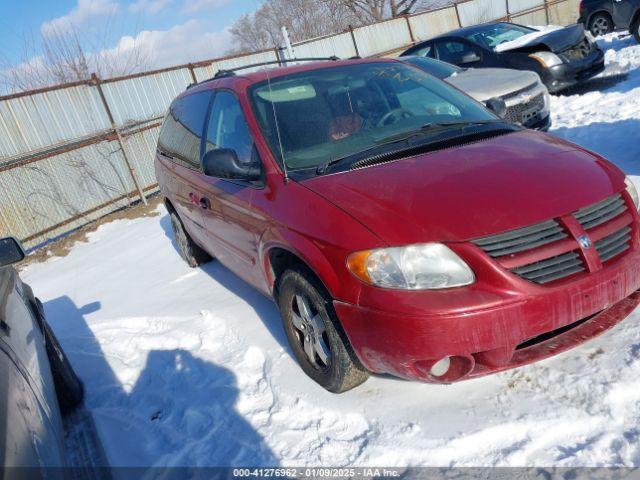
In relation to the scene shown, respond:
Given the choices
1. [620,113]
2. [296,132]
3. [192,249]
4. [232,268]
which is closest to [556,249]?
[296,132]

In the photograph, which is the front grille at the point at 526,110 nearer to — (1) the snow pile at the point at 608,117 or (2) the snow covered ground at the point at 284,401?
(1) the snow pile at the point at 608,117

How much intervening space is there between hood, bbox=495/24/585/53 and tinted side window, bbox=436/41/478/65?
535mm

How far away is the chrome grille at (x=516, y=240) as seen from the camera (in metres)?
2.12

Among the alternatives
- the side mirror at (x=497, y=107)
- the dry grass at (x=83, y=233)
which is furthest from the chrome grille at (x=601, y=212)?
the dry grass at (x=83, y=233)

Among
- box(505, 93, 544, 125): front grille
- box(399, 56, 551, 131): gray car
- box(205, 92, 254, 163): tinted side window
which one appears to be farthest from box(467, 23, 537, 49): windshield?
box(205, 92, 254, 163): tinted side window

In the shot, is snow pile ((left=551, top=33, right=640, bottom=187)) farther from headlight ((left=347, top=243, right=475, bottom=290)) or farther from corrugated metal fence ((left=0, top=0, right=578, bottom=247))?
corrugated metal fence ((left=0, top=0, right=578, bottom=247))

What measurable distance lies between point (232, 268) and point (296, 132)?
1.28 meters

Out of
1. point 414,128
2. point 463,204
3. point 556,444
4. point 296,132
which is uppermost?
point 296,132

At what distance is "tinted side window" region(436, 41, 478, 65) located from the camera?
9141 millimetres

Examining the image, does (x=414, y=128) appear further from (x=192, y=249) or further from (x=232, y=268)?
(x=192, y=249)

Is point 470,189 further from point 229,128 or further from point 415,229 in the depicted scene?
point 229,128

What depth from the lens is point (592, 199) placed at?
2312 millimetres

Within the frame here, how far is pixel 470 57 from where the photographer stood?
28.0 feet

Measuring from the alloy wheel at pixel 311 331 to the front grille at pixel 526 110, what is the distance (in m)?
4.66
